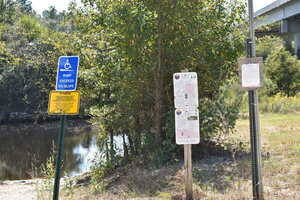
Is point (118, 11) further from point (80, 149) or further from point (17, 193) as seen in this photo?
point (80, 149)

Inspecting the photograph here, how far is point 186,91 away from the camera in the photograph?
5043mm

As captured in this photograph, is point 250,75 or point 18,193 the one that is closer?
point 250,75

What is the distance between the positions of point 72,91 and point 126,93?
2781 mm

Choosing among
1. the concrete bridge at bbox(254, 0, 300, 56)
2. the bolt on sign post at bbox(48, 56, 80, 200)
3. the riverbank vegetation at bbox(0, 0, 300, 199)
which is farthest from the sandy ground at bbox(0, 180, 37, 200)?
the concrete bridge at bbox(254, 0, 300, 56)

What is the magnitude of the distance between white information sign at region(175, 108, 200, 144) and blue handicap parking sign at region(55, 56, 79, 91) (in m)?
1.62

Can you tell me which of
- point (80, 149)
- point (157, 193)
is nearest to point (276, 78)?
point (80, 149)

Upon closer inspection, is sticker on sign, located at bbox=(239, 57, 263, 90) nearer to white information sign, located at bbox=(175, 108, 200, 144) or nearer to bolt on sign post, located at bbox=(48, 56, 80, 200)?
white information sign, located at bbox=(175, 108, 200, 144)

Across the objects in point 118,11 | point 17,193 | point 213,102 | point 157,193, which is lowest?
point 17,193

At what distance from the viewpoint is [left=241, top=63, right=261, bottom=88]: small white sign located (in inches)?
186

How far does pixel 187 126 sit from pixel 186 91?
0.48 metres

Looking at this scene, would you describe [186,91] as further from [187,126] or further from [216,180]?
[216,180]

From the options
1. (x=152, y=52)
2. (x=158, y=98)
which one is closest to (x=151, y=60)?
(x=152, y=52)

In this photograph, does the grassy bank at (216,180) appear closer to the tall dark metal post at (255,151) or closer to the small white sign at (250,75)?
the tall dark metal post at (255,151)

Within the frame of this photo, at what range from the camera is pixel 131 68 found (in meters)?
7.75
